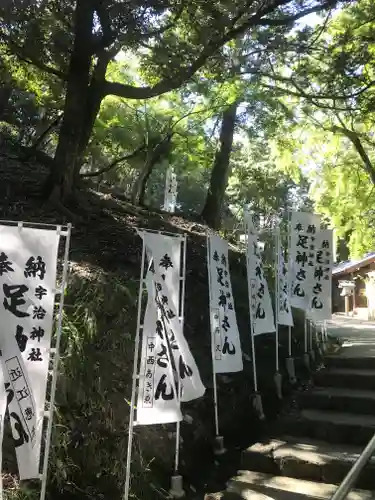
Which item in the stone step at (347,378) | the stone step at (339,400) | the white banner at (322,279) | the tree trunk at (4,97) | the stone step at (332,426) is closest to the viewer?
the stone step at (332,426)

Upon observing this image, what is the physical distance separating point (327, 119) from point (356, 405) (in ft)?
29.4

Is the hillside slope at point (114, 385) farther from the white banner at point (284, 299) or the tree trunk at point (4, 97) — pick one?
the tree trunk at point (4, 97)

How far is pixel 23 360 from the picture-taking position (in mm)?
3816

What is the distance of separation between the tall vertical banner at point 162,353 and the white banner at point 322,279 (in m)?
3.35

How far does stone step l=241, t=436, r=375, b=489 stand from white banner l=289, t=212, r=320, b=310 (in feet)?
8.17

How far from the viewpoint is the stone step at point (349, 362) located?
704 cm

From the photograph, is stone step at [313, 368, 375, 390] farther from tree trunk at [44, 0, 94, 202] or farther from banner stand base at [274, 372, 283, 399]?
tree trunk at [44, 0, 94, 202]

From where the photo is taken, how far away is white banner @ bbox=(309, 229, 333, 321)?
293 inches

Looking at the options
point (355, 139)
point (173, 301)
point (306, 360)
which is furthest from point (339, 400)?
point (355, 139)

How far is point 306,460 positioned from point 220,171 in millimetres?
7345

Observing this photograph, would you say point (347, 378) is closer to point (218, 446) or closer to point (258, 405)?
point (258, 405)

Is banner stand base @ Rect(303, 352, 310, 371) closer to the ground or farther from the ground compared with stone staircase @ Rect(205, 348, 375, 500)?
farther from the ground

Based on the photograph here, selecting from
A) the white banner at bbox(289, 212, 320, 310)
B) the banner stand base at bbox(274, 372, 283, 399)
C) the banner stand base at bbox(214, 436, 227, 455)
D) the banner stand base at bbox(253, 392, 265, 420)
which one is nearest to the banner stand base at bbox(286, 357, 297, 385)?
the banner stand base at bbox(274, 372, 283, 399)

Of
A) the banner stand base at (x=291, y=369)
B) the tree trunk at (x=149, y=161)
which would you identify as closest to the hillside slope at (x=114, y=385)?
the banner stand base at (x=291, y=369)
